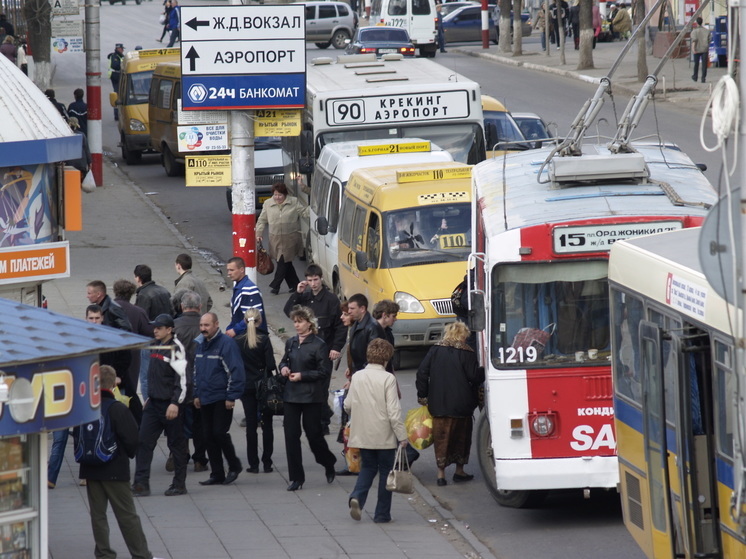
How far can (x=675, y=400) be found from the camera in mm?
7039

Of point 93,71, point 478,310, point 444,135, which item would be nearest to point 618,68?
point 93,71

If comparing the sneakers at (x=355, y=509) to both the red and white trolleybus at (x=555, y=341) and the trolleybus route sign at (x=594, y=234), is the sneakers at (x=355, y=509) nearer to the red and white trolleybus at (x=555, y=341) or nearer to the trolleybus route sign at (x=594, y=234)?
the red and white trolleybus at (x=555, y=341)

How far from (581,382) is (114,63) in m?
32.3

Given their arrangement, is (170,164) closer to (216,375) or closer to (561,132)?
(561,132)

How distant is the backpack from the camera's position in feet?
27.3

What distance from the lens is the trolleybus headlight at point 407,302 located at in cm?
1446

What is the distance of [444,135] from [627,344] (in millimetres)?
11618

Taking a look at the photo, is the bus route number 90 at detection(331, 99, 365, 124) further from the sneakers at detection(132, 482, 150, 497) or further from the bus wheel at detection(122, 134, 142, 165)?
the bus wheel at detection(122, 134, 142, 165)

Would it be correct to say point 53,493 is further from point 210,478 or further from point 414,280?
point 414,280

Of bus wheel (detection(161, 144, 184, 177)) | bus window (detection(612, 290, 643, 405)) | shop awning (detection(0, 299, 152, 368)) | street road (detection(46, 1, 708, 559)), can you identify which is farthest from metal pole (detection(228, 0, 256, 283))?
bus wheel (detection(161, 144, 184, 177))

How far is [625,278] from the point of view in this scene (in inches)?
322

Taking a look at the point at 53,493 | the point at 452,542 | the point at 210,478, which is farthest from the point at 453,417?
the point at 53,493

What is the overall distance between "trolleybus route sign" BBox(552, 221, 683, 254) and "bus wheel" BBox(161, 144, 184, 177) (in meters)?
20.5

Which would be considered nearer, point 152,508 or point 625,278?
point 625,278
